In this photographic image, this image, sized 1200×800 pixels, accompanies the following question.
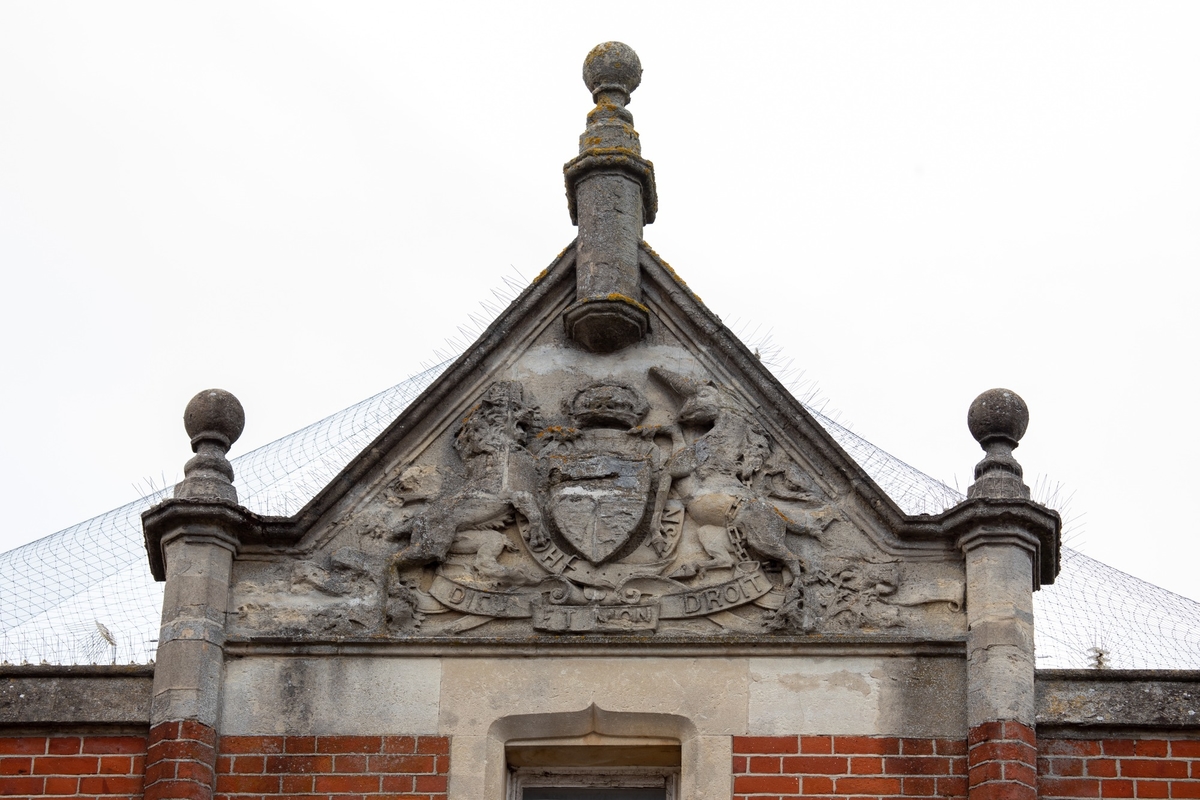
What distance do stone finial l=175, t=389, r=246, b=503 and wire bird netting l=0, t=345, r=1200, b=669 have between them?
823 mm

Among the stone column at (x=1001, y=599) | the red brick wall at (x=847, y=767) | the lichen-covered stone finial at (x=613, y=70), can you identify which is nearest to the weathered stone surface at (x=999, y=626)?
the stone column at (x=1001, y=599)

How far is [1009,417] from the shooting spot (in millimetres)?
13469

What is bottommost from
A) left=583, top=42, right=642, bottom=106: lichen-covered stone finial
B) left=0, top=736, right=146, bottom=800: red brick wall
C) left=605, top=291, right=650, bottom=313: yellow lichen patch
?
left=0, top=736, right=146, bottom=800: red brick wall

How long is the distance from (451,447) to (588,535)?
1064mm

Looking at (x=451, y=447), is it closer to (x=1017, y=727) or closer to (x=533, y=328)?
(x=533, y=328)

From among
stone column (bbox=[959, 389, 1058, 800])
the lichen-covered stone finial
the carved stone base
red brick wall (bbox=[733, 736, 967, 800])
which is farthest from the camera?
the lichen-covered stone finial

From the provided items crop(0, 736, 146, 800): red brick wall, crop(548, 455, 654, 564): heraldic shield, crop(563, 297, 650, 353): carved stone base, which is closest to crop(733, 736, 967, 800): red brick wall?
crop(548, 455, 654, 564): heraldic shield

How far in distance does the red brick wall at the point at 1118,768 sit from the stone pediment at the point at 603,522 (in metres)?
0.90

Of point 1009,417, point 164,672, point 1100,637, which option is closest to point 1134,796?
point 1009,417

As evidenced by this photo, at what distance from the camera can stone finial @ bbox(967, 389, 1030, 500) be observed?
13.3 m

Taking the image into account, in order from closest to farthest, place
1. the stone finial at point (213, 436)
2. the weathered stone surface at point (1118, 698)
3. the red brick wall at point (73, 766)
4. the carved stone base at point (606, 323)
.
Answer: the weathered stone surface at point (1118, 698) < the red brick wall at point (73, 766) < the stone finial at point (213, 436) < the carved stone base at point (606, 323)

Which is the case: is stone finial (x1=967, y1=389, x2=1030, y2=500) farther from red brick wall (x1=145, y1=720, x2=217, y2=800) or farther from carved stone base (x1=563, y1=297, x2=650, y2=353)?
red brick wall (x1=145, y1=720, x2=217, y2=800)

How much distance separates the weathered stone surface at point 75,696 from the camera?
12992 mm

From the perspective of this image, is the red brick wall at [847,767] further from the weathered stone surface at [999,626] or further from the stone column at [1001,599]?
the weathered stone surface at [999,626]
